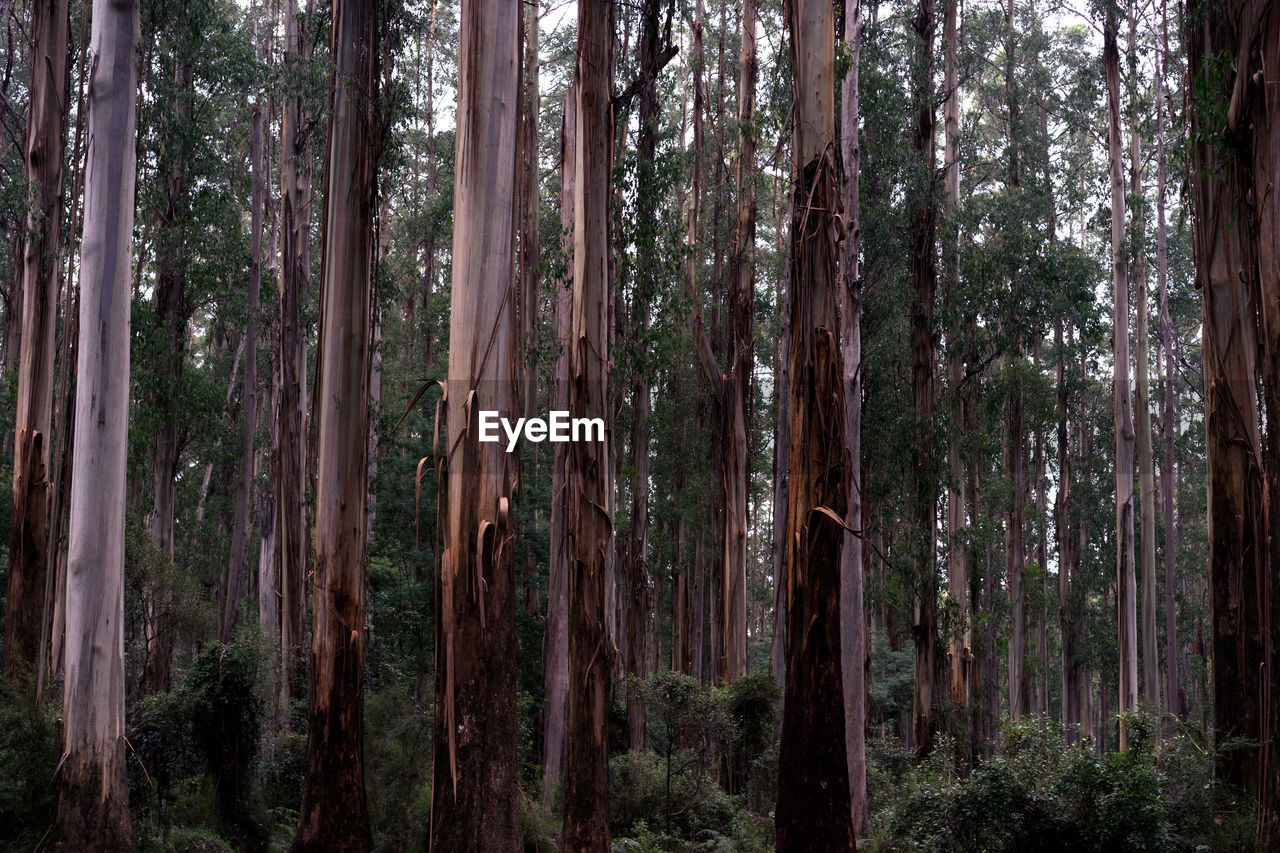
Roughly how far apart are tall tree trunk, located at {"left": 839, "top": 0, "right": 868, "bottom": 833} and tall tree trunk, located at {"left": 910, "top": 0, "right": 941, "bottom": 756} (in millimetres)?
2420

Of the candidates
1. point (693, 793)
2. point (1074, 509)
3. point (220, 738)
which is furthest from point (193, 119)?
point (1074, 509)

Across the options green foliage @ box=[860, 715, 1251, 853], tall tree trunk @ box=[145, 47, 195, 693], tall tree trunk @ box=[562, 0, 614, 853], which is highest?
tall tree trunk @ box=[145, 47, 195, 693]

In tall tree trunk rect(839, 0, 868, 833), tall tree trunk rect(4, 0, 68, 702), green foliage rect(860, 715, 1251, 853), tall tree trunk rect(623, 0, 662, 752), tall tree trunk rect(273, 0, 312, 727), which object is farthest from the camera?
tall tree trunk rect(273, 0, 312, 727)

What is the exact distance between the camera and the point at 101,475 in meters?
8.56

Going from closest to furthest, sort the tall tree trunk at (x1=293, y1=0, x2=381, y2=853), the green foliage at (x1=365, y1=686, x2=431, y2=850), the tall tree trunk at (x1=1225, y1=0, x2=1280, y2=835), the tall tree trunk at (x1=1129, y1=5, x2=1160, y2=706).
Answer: the tall tree trunk at (x1=1225, y1=0, x2=1280, y2=835)
the tall tree trunk at (x1=293, y1=0, x2=381, y2=853)
the green foliage at (x1=365, y1=686, x2=431, y2=850)
the tall tree trunk at (x1=1129, y1=5, x2=1160, y2=706)

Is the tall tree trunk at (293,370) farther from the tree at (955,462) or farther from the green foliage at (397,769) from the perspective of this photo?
the tree at (955,462)

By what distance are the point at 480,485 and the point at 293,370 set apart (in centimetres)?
1119

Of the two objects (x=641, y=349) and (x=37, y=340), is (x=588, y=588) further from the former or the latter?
(x=37, y=340)

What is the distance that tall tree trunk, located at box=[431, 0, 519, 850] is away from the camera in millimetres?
6586

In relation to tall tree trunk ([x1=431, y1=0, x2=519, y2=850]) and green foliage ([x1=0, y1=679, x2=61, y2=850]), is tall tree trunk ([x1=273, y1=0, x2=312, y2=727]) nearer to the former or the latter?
green foliage ([x1=0, y1=679, x2=61, y2=850])

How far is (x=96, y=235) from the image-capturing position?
888 centimetres

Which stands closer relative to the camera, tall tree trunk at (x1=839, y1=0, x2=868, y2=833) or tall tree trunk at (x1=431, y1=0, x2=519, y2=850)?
tall tree trunk at (x1=431, y1=0, x2=519, y2=850)

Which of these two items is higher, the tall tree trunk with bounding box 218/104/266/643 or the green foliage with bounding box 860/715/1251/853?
the tall tree trunk with bounding box 218/104/266/643

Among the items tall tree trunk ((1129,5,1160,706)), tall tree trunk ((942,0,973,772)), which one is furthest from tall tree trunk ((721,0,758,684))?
tall tree trunk ((1129,5,1160,706))
